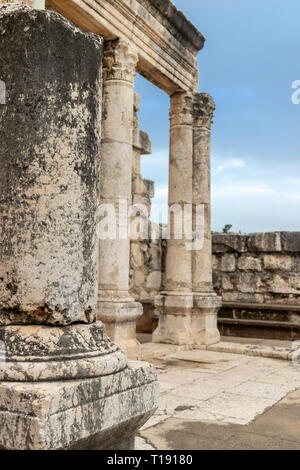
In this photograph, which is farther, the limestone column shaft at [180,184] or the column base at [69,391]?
the limestone column shaft at [180,184]

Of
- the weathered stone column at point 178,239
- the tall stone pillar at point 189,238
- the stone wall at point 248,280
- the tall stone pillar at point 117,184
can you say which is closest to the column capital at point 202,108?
the tall stone pillar at point 189,238

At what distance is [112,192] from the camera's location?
20.6ft

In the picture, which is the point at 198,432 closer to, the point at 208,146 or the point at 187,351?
the point at 187,351

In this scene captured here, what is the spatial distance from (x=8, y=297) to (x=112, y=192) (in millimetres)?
4128

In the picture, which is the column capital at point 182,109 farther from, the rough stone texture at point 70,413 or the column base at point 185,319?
the rough stone texture at point 70,413

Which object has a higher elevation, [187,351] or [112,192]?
[112,192]

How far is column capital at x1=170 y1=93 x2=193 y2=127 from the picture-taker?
27.2 ft

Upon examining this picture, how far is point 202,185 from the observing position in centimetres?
837

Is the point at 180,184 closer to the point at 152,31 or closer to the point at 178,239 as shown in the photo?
the point at 178,239

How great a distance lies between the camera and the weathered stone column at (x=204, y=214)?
8141mm

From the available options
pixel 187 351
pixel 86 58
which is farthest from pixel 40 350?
pixel 187 351

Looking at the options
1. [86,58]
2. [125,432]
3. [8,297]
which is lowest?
[125,432]

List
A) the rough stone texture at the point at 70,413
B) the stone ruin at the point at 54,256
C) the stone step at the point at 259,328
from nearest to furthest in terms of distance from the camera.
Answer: the rough stone texture at the point at 70,413 → the stone ruin at the point at 54,256 → the stone step at the point at 259,328
